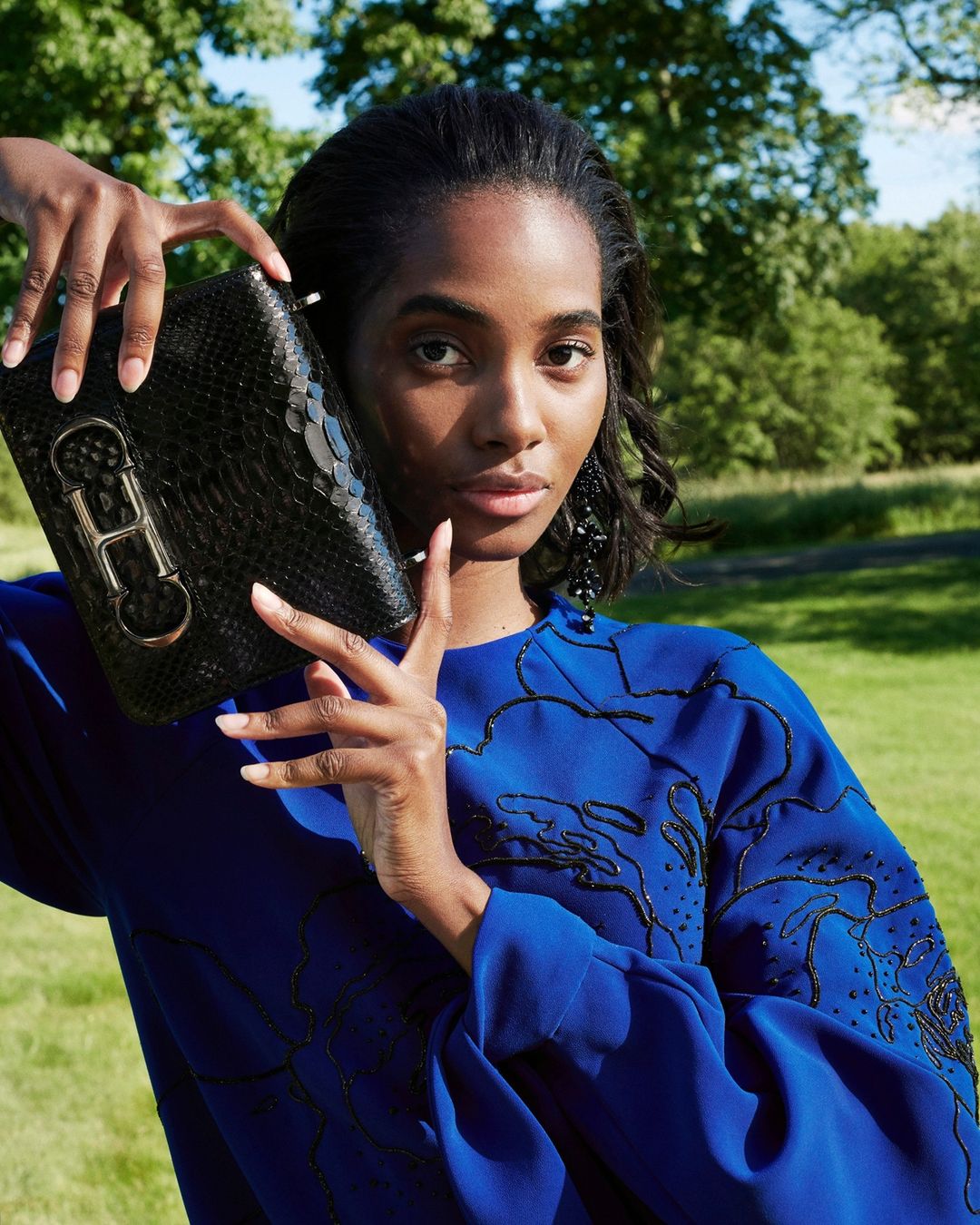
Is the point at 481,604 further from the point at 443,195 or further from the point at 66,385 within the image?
the point at 66,385

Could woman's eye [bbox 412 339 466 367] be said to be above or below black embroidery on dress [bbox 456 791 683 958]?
above

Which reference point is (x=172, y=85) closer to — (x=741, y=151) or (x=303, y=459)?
(x=741, y=151)

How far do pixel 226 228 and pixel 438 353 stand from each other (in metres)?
0.29

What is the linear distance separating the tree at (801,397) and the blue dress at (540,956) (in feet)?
154

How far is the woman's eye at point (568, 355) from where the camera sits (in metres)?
1.69

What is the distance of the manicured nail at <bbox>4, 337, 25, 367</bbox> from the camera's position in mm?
1457

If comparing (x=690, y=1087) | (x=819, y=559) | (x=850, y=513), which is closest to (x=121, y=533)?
(x=690, y=1087)

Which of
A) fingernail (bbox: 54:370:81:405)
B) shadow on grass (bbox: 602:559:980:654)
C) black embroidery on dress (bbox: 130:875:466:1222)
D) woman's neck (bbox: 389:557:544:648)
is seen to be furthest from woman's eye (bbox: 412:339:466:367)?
shadow on grass (bbox: 602:559:980:654)

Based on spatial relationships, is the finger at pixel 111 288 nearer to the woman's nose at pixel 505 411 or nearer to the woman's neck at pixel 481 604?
the woman's nose at pixel 505 411

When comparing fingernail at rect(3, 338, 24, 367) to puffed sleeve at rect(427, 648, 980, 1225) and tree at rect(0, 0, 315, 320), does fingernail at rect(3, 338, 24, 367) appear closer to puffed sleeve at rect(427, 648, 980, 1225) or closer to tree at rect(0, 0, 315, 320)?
puffed sleeve at rect(427, 648, 980, 1225)

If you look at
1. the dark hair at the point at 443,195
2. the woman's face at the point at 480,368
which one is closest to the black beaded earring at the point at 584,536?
the dark hair at the point at 443,195

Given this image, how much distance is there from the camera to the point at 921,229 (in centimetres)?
6088

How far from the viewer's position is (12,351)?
146 cm

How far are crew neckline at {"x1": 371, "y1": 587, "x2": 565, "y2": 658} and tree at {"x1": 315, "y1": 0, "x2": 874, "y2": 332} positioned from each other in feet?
48.1
